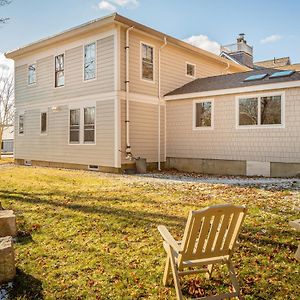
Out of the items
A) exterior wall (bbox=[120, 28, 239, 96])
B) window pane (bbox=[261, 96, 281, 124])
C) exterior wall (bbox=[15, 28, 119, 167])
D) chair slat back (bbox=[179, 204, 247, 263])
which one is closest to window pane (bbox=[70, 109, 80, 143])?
exterior wall (bbox=[15, 28, 119, 167])

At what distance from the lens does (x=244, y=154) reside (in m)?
12.5

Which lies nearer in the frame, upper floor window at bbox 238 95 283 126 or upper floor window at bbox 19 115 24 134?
upper floor window at bbox 238 95 283 126

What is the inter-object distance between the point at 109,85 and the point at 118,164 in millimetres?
3188

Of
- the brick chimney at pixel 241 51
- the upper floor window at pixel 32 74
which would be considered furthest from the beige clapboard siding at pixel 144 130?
the brick chimney at pixel 241 51

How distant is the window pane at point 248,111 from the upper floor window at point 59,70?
830cm

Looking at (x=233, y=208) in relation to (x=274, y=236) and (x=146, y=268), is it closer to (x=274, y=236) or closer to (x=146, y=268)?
(x=146, y=268)

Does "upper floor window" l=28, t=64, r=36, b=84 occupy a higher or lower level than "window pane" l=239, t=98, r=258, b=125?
higher

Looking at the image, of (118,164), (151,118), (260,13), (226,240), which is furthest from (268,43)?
(226,240)

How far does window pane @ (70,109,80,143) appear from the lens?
48.7 ft

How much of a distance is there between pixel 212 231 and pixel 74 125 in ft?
42.1

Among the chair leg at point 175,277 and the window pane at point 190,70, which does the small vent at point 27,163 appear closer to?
the window pane at point 190,70

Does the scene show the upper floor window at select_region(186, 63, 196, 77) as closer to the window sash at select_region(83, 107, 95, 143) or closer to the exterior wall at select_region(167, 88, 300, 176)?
the exterior wall at select_region(167, 88, 300, 176)

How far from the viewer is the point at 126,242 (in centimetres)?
456

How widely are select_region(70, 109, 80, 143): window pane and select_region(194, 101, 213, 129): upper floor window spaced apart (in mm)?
5259
